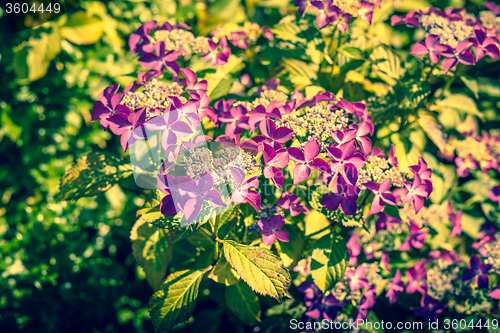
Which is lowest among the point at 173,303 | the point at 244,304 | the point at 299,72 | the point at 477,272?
the point at 477,272

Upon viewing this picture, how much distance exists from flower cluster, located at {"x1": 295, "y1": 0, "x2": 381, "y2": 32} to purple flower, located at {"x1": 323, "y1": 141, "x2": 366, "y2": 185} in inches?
21.2

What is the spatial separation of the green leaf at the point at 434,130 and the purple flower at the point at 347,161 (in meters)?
0.62

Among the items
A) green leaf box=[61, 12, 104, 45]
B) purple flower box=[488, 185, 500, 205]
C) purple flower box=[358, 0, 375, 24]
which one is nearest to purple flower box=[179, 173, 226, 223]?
purple flower box=[358, 0, 375, 24]

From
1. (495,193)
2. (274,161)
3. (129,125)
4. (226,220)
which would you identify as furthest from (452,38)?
(129,125)

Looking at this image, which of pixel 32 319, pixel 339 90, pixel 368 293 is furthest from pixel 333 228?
pixel 32 319

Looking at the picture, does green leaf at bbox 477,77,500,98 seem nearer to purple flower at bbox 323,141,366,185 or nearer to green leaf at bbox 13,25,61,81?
purple flower at bbox 323,141,366,185

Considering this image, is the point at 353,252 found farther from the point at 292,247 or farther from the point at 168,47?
the point at 168,47

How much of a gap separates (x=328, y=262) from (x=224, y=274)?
0.41 metres

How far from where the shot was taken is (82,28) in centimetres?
211

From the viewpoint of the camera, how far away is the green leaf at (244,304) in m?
1.29

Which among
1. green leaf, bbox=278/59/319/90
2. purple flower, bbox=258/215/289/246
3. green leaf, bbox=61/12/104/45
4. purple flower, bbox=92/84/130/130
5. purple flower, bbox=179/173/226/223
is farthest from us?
green leaf, bbox=61/12/104/45

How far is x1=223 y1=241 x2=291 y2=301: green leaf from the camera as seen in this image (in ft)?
3.33

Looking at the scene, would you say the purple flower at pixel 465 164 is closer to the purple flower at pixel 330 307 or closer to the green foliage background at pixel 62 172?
the green foliage background at pixel 62 172

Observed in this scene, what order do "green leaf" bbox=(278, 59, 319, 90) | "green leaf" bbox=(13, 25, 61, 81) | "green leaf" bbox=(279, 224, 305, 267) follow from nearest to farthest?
1. "green leaf" bbox=(279, 224, 305, 267)
2. "green leaf" bbox=(278, 59, 319, 90)
3. "green leaf" bbox=(13, 25, 61, 81)
